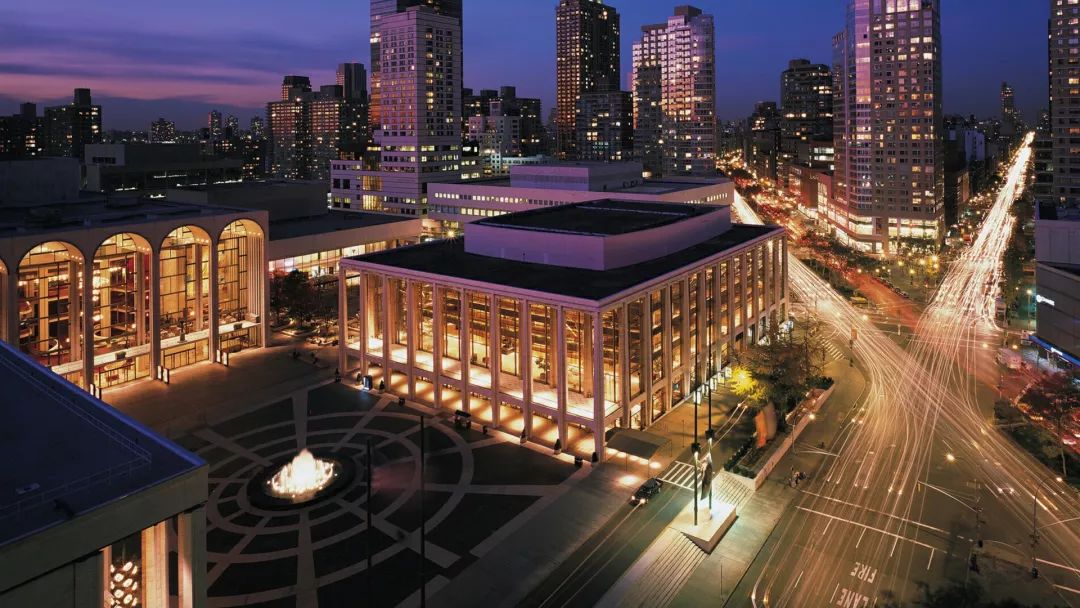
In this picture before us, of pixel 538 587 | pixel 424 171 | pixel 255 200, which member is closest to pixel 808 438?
pixel 538 587

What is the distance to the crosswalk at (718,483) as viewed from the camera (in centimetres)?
4641

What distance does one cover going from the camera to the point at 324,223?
11862 cm

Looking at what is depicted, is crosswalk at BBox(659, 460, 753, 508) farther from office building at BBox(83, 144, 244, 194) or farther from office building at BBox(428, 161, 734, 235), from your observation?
office building at BBox(83, 144, 244, 194)

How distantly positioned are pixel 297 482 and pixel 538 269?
2872cm

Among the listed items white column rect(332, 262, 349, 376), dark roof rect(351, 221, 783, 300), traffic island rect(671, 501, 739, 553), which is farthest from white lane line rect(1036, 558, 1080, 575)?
white column rect(332, 262, 349, 376)

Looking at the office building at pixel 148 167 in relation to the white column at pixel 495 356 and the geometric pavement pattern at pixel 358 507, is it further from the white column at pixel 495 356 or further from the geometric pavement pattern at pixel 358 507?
the white column at pixel 495 356

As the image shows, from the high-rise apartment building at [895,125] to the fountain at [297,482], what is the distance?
435ft

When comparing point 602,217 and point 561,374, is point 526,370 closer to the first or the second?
point 561,374

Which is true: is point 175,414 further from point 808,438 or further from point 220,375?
point 808,438

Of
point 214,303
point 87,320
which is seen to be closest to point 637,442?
point 214,303

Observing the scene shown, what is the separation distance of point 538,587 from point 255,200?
95734mm

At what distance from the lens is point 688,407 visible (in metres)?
62.3

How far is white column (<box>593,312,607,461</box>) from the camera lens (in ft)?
167

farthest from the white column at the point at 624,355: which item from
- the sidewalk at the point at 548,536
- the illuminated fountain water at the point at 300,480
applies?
the illuminated fountain water at the point at 300,480
